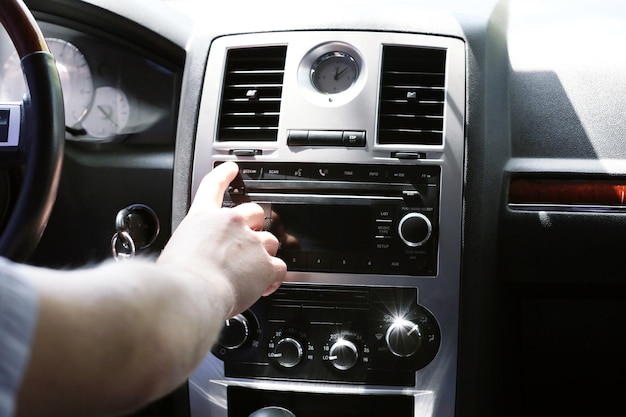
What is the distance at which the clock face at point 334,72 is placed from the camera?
1.52 m

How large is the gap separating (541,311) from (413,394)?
358 mm


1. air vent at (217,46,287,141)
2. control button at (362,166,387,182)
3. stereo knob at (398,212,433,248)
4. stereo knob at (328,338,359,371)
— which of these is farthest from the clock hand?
stereo knob at (328,338,359,371)

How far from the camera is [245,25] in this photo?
1.59 metres

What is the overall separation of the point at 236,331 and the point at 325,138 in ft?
1.47

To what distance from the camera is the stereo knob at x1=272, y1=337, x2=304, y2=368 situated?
147cm

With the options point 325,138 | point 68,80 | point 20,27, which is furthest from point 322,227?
point 68,80

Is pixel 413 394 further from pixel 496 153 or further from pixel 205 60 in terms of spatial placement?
pixel 205 60

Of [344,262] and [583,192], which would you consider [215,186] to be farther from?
[583,192]

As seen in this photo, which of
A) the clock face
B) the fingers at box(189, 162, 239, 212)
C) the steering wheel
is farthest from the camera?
the clock face

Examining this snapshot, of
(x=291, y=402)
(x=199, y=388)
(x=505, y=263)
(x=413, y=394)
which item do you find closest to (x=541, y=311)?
(x=505, y=263)

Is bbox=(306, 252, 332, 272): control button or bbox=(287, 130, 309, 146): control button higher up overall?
bbox=(287, 130, 309, 146): control button

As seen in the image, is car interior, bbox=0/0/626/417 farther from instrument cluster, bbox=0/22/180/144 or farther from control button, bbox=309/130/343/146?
instrument cluster, bbox=0/22/180/144

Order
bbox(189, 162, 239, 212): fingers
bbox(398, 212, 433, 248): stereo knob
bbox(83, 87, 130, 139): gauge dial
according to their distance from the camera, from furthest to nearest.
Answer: bbox(83, 87, 130, 139): gauge dial
bbox(398, 212, 433, 248): stereo knob
bbox(189, 162, 239, 212): fingers

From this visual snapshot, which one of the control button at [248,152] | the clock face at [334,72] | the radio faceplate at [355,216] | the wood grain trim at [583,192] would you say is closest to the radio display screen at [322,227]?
the radio faceplate at [355,216]
